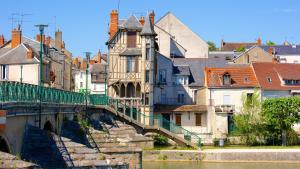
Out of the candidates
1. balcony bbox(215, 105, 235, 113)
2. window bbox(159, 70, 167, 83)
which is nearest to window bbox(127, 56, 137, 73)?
window bbox(159, 70, 167, 83)

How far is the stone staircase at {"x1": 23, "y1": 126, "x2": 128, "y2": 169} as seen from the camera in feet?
67.2

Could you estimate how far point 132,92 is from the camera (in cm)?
5262

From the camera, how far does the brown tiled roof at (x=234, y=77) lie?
176 ft

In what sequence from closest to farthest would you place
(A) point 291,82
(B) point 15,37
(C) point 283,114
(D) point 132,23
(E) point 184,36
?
(C) point 283,114
(D) point 132,23
(B) point 15,37
(A) point 291,82
(E) point 184,36

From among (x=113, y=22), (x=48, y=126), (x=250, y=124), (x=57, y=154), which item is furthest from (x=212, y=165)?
(x=57, y=154)

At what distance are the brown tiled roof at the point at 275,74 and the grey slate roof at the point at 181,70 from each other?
21.9ft

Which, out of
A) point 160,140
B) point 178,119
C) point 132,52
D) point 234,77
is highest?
point 132,52

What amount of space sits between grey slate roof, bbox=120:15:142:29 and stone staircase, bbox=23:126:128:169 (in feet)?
101

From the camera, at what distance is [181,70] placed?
58.4 metres

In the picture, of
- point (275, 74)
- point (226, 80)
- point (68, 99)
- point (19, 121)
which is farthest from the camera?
point (275, 74)

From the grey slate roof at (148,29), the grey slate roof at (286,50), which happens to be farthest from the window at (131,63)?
the grey slate roof at (286,50)

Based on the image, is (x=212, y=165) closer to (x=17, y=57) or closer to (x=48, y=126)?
(x=48, y=126)

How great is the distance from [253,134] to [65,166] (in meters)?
31.2

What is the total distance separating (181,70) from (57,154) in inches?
1499
